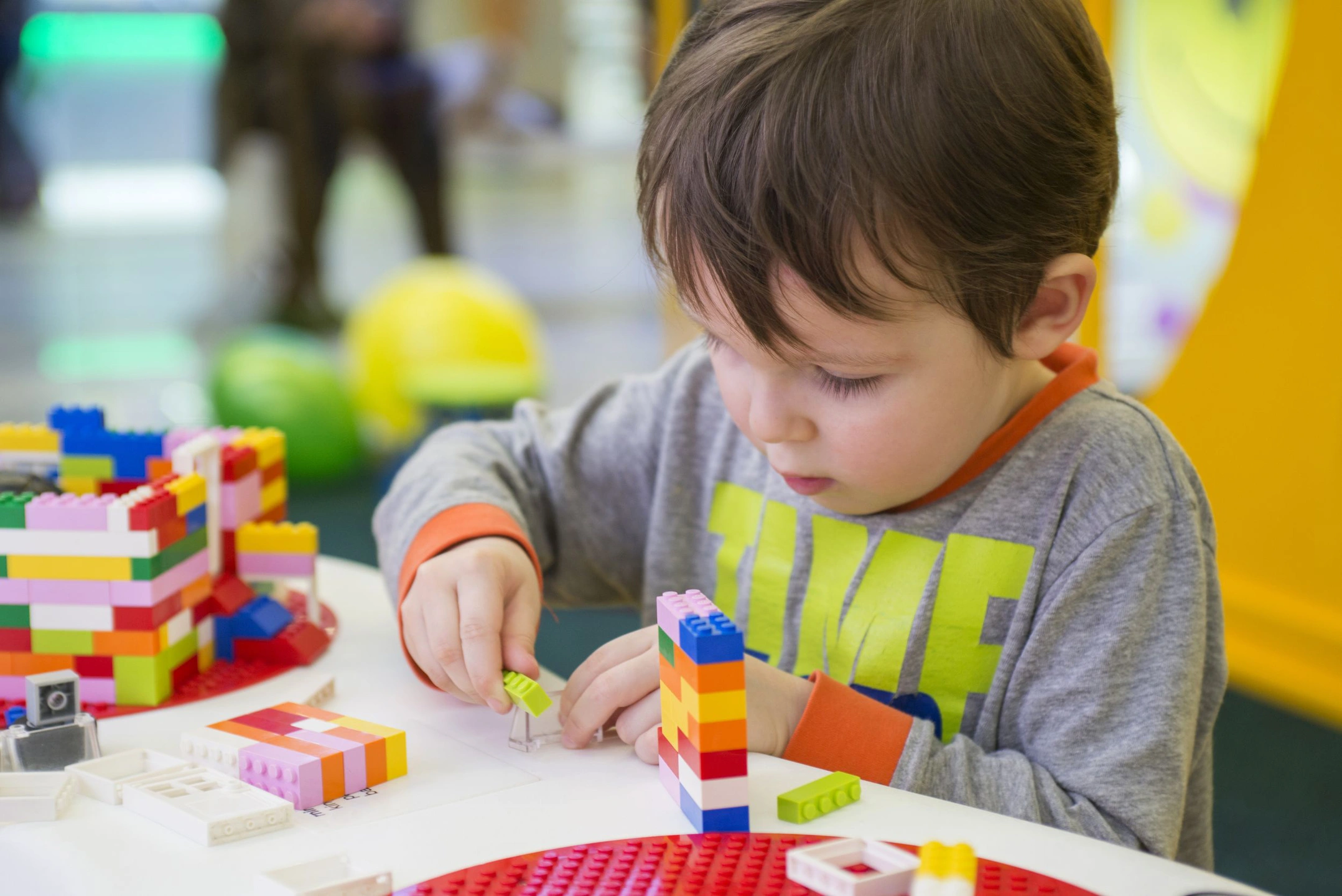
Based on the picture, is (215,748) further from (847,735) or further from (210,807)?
(847,735)

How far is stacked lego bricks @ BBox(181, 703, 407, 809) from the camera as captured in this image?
0.55 metres

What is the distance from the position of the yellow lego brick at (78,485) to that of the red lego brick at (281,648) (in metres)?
0.13

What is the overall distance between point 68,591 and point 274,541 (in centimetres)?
13

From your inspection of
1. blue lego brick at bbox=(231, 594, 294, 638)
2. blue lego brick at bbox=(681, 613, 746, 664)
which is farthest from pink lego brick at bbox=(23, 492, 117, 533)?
blue lego brick at bbox=(681, 613, 746, 664)

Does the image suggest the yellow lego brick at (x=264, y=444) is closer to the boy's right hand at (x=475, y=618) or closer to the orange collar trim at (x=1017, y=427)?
the boy's right hand at (x=475, y=618)

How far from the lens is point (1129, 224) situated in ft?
11.1

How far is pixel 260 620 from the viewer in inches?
28.6

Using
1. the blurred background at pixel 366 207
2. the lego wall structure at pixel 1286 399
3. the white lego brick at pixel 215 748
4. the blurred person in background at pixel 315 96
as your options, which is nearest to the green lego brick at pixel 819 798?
the white lego brick at pixel 215 748

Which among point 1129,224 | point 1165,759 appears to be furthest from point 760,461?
point 1129,224

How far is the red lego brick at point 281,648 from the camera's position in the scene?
0.73 m

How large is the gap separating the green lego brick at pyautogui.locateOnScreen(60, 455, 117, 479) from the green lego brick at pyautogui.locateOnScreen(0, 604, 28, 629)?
0.40ft

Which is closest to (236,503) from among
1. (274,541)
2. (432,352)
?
(274,541)

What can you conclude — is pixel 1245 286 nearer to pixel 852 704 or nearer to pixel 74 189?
pixel 852 704

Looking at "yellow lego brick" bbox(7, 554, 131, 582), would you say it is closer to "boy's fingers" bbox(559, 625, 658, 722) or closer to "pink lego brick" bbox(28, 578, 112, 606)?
"pink lego brick" bbox(28, 578, 112, 606)
